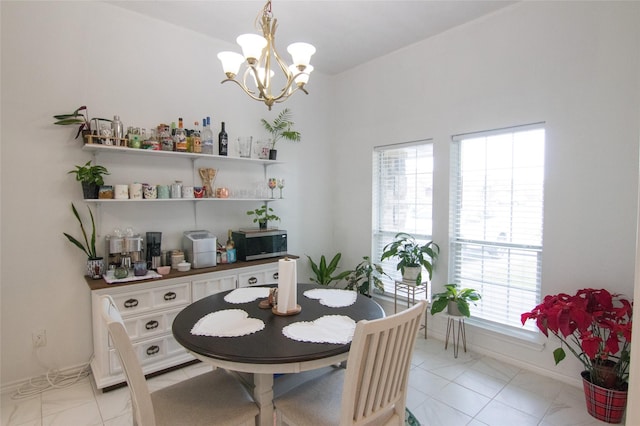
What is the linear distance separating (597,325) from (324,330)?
180 cm

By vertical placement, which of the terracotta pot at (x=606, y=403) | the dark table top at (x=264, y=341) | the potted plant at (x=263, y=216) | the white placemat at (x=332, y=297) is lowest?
the terracotta pot at (x=606, y=403)

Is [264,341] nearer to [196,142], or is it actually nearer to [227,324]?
[227,324]

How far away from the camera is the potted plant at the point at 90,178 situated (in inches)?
98.6

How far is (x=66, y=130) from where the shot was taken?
2.60 metres

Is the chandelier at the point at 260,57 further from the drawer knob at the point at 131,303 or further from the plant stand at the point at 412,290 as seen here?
the plant stand at the point at 412,290

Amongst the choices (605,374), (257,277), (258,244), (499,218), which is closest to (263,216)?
(258,244)

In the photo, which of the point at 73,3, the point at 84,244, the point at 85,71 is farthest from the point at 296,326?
the point at 73,3

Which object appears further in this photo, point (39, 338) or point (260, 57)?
point (39, 338)

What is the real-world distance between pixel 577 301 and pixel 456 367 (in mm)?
1081

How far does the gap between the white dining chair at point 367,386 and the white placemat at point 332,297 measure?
18.2 inches

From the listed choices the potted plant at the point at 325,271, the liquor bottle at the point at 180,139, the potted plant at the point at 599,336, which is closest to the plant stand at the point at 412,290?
the potted plant at the point at 325,271

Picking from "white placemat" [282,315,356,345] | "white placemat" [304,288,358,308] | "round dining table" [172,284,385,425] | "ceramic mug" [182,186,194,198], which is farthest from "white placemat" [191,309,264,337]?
"ceramic mug" [182,186,194,198]

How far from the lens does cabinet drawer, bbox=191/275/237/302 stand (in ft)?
9.30

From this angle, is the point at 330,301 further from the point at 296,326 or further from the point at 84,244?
the point at 84,244
